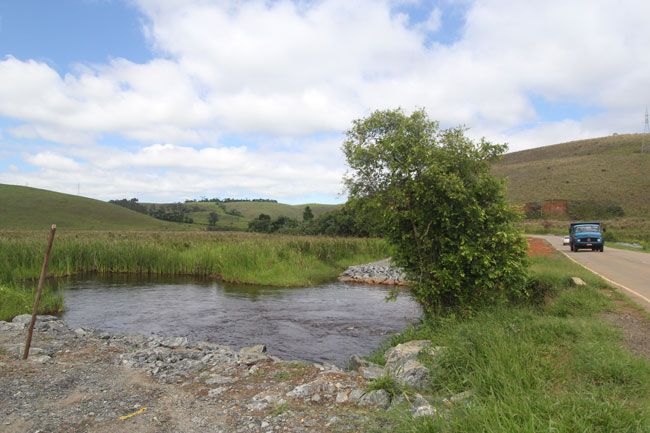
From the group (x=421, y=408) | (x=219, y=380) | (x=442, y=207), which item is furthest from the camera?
(x=442, y=207)

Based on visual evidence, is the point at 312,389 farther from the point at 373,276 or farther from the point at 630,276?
the point at 373,276

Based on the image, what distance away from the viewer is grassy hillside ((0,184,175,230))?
248 feet

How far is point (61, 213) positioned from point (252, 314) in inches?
3154

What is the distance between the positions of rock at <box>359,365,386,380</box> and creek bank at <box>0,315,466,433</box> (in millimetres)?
130

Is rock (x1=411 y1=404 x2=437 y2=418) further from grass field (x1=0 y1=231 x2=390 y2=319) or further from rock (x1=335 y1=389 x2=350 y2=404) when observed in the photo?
grass field (x1=0 y1=231 x2=390 y2=319)

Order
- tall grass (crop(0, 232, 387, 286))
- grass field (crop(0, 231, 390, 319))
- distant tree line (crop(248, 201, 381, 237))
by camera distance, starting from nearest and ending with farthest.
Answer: distant tree line (crop(248, 201, 381, 237))
grass field (crop(0, 231, 390, 319))
tall grass (crop(0, 232, 387, 286))

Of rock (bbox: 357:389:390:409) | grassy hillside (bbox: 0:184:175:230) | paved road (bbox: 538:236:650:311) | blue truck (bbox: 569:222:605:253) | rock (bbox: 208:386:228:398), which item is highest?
Result: grassy hillside (bbox: 0:184:175:230)

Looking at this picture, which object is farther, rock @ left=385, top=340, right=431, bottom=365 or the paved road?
the paved road

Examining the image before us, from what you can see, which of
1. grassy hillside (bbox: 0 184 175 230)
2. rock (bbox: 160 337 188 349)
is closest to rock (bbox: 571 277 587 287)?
rock (bbox: 160 337 188 349)

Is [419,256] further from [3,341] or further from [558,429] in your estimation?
[3,341]

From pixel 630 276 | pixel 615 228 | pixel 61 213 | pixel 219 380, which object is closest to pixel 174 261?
pixel 219 380

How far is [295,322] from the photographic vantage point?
50.2 feet

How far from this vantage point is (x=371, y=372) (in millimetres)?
8078

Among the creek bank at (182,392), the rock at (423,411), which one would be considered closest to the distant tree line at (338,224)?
the creek bank at (182,392)
